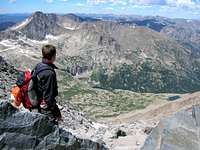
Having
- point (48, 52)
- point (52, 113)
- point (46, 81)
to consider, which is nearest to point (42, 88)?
point (46, 81)

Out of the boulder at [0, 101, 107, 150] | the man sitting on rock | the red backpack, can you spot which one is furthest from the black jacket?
the boulder at [0, 101, 107, 150]

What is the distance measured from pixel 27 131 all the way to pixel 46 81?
171 centimetres

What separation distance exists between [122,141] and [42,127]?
15831mm

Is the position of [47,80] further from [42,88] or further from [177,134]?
[177,134]

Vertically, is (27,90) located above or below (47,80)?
below

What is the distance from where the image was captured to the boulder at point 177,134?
16359mm

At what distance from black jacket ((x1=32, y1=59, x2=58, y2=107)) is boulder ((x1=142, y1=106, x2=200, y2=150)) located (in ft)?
16.2

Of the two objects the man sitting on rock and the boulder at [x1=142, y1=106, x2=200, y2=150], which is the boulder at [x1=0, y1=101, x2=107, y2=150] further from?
the boulder at [x1=142, y1=106, x2=200, y2=150]

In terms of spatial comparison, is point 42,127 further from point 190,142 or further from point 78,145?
point 190,142

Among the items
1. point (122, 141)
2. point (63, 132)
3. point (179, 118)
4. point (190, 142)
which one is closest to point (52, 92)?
point (63, 132)

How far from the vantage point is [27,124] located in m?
13.4

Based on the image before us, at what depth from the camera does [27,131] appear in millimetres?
13273

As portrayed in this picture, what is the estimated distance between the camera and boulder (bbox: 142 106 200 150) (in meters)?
16.4

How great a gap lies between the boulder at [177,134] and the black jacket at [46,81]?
16.2 ft
